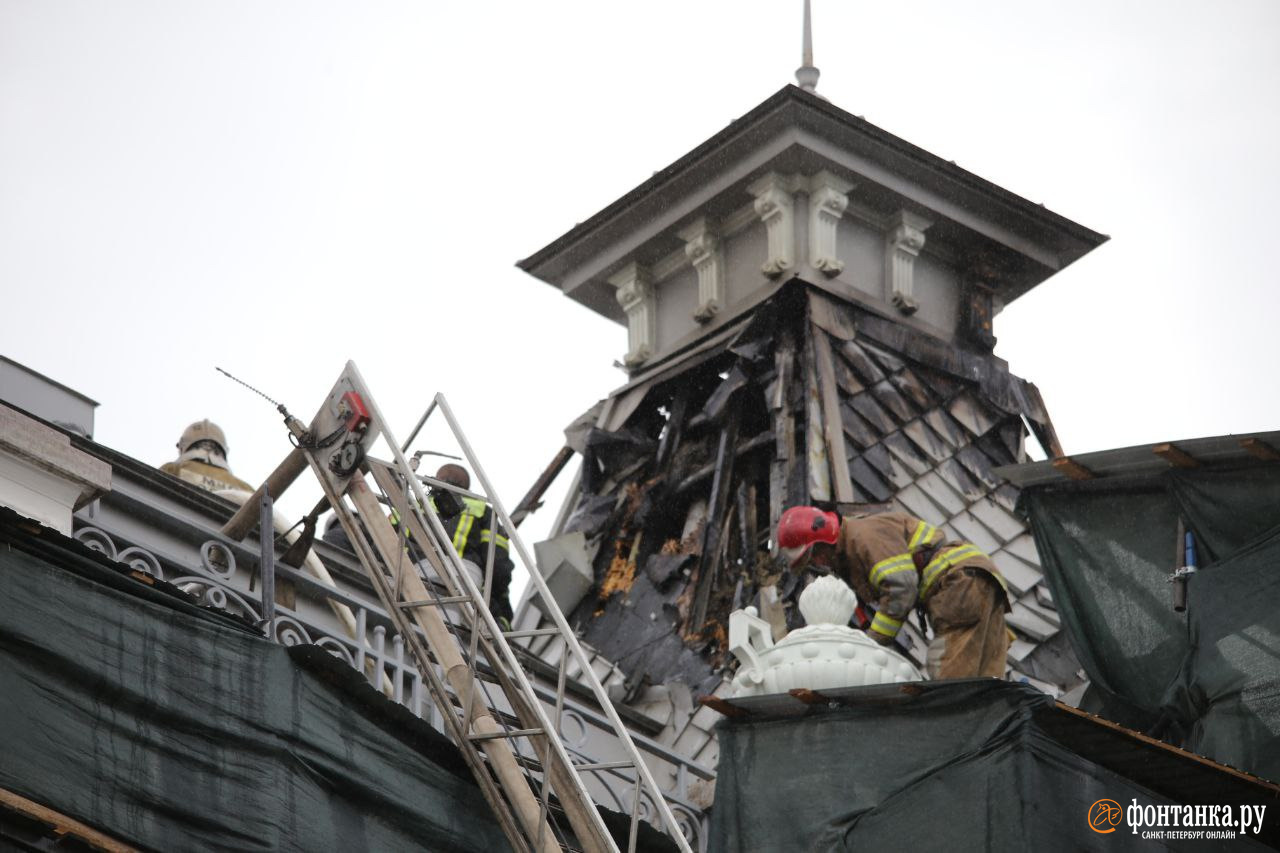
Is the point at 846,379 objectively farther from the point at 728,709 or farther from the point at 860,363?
the point at 728,709

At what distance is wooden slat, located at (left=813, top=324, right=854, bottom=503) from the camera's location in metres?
20.6

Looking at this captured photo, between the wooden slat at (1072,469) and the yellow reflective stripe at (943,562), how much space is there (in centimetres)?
166

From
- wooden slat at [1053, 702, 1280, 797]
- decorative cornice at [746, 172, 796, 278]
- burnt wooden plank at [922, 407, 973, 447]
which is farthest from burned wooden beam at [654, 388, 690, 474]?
wooden slat at [1053, 702, 1280, 797]

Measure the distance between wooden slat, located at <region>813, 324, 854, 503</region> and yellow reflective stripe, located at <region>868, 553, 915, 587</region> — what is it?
19.5 ft

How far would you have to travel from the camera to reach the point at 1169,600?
15281mm

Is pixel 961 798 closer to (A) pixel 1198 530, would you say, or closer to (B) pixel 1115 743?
(B) pixel 1115 743

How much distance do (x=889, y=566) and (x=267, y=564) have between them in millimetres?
3476

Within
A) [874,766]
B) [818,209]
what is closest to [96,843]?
[874,766]

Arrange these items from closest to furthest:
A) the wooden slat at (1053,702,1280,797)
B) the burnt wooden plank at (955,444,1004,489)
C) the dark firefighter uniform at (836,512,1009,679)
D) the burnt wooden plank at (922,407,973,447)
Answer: the wooden slat at (1053,702,1280,797) → the dark firefighter uniform at (836,512,1009,679) → the burnt wooden plank at (955,444,1004,489) → the burnt wooden plank at (922,407,973,447)

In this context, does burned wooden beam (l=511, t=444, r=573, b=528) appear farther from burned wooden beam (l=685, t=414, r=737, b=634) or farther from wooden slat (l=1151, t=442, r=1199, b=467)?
wooden slat (l=1151, t=442, r=1199, b=467)

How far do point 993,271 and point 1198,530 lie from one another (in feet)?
32.0

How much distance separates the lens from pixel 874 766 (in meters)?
12.5

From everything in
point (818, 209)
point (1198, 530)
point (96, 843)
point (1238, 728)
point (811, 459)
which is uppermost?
point (818, 209)

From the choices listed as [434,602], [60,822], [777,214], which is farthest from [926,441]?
[60,822]
